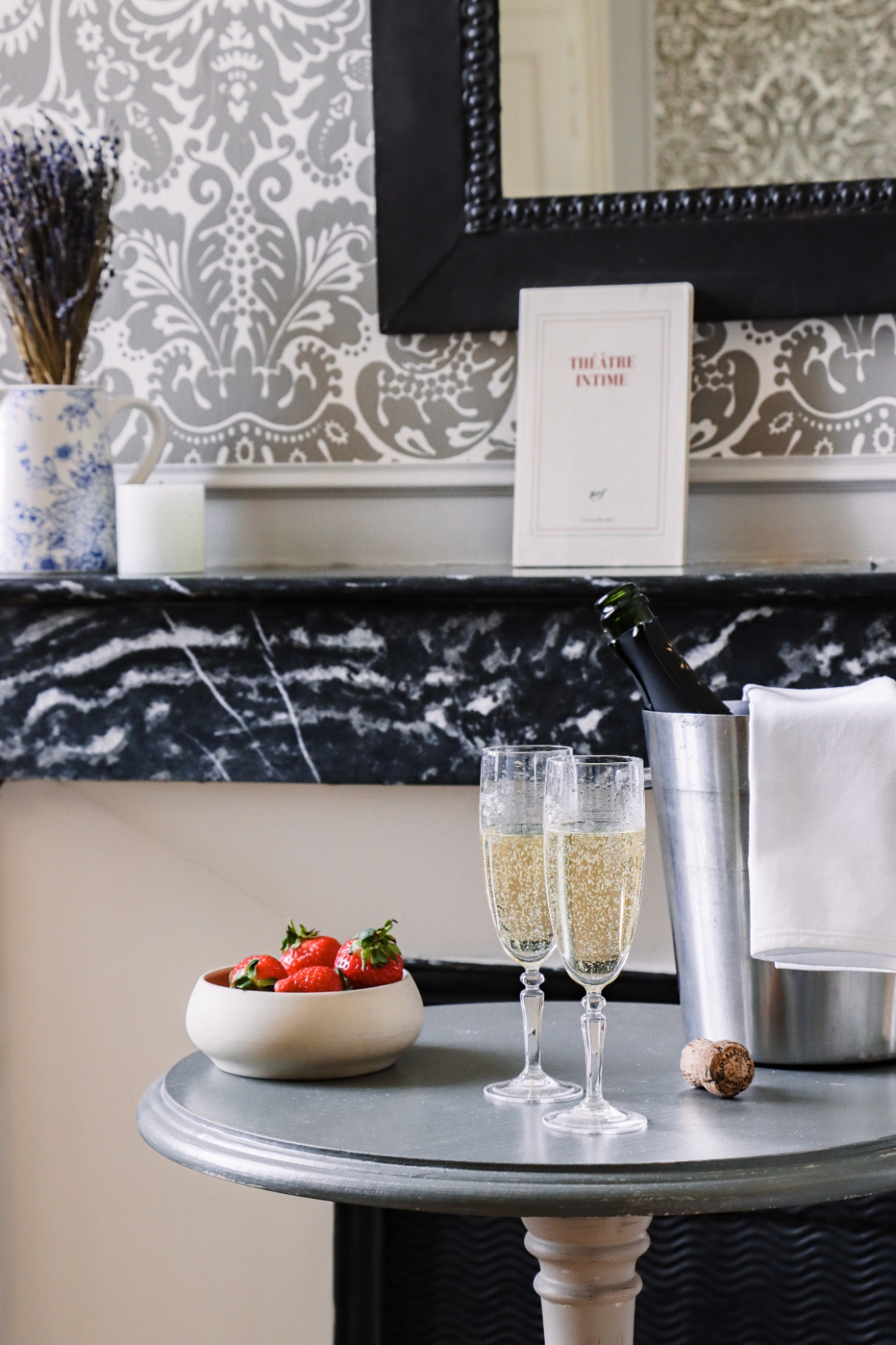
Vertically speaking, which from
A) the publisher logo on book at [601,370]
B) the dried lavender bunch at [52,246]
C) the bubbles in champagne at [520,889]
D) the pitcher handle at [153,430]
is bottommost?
the bubbles in champagne at [520,889]

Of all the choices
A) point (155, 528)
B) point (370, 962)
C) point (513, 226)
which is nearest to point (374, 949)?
point (370, 962)

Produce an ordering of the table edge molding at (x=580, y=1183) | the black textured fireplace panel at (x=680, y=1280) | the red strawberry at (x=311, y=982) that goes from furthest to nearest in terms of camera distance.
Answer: the black textured fireplace panel at (x=680, y=1280) < the red strawberry at (x=311, y=982) < the table edge molding at (x=580, y=1183)

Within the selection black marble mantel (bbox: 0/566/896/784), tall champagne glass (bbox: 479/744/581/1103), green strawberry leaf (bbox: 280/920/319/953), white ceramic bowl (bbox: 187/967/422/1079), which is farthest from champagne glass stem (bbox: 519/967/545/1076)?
black marble mantel (bbox: 0/566/896/784)

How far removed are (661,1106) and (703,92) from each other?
1.14m

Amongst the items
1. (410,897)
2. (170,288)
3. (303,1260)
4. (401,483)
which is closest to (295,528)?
(401,483)

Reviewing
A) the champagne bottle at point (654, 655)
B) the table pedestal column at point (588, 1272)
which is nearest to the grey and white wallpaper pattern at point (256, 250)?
the champagne bottle at point (654, 655)

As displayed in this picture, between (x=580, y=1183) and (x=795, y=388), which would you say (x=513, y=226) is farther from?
(x=580, y=1183)

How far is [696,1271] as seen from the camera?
63.5 inches

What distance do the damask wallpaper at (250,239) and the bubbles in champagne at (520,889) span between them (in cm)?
75

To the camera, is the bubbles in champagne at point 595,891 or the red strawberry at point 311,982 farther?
the red strawberry at point 311,982

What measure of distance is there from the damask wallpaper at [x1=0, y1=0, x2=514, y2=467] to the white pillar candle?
16cm

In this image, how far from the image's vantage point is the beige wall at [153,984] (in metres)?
1.69

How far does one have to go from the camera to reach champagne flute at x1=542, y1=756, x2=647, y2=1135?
99cm

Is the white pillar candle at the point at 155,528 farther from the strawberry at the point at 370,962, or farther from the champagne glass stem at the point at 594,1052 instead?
the champagne glass stem at the point at 594,1052
